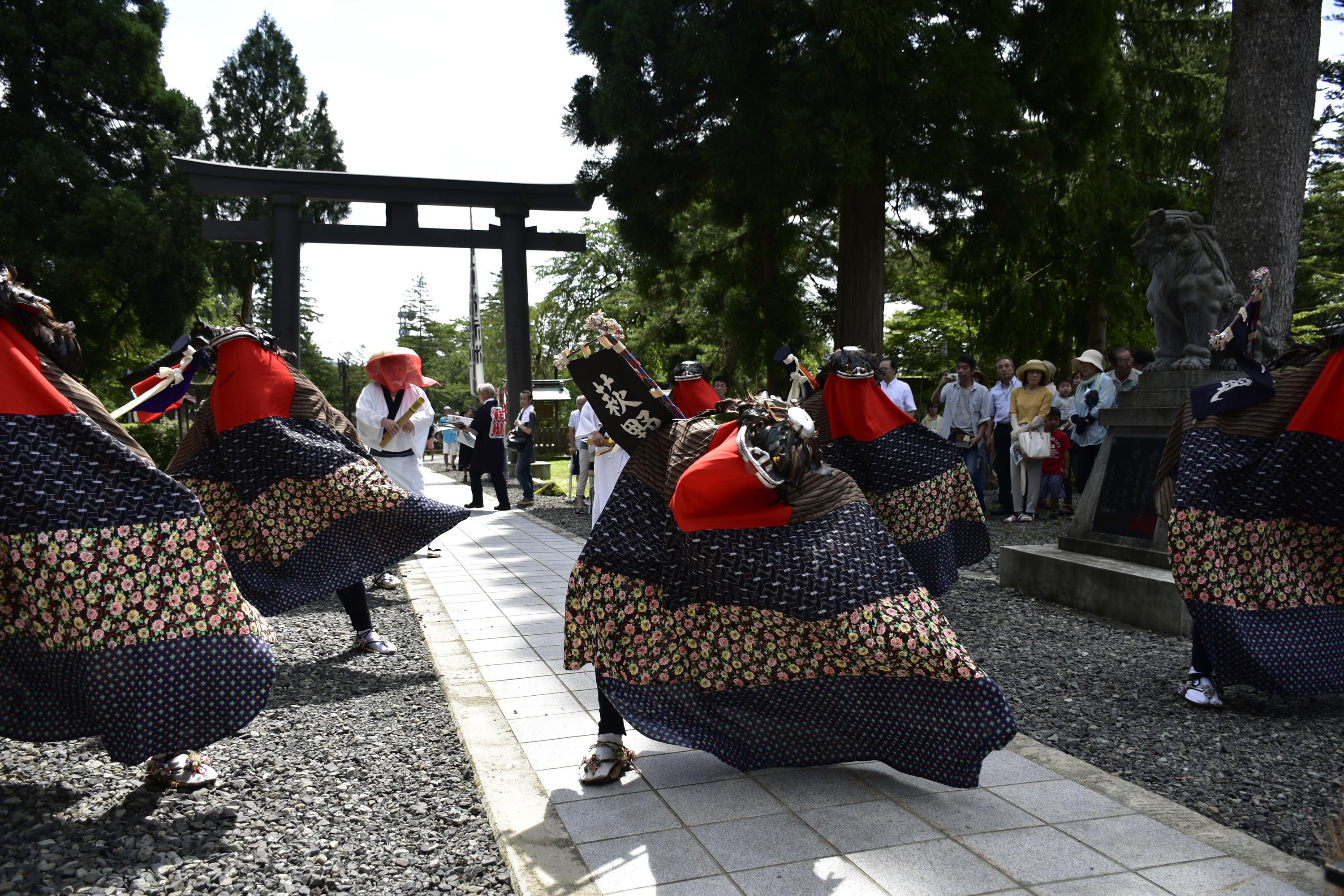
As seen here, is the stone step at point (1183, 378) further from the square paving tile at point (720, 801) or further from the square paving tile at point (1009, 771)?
the square paving tile at point (720, 801)

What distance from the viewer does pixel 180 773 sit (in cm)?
340

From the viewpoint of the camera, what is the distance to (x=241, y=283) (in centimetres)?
2739

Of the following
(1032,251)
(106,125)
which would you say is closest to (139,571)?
(1032,251)

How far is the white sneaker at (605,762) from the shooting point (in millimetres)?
3449

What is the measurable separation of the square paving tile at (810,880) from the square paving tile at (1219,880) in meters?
0.82

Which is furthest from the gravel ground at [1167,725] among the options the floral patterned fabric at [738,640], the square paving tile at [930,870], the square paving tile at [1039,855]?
the floral patterned fabric at [738,640]

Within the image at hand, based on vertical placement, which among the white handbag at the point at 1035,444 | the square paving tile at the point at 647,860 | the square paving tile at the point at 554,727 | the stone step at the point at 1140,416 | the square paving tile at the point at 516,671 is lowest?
the square paving tile at the point at 516,671

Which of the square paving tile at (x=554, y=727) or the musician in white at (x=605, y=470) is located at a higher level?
the musician in white at (x=605, y=470)

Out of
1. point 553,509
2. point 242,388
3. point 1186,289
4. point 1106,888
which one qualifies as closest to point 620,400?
point 1106,888

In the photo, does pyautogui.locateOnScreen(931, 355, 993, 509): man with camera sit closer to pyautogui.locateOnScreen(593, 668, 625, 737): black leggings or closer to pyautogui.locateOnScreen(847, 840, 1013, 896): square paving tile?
pyautogui.locateOnScreen(593, 668, 625, 737): black leggings

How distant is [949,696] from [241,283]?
28545mm

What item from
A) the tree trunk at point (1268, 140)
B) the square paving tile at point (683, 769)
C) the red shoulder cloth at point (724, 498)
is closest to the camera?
the red shoulder cloth at point (724, 498)

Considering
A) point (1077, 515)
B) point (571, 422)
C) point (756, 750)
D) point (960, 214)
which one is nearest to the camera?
point (756, 750)

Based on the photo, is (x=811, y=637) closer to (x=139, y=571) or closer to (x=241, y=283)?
(x=139, y=571)
